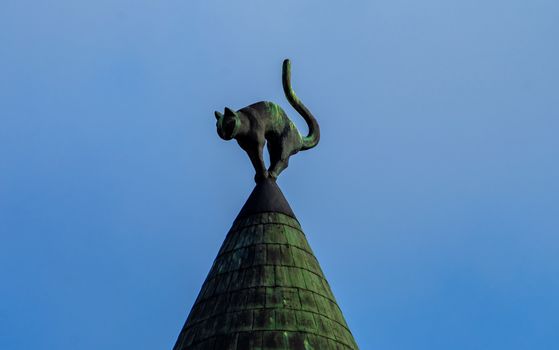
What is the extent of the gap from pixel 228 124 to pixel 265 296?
273cm

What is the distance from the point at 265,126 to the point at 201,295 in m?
2.77

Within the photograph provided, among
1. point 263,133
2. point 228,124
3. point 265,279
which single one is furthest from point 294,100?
point 265,279

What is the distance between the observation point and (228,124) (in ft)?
60.2

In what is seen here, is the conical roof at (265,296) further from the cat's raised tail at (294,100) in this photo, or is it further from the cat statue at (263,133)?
the cat's raised tail at (294,100)

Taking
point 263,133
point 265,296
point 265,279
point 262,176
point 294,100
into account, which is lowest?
point 265,296

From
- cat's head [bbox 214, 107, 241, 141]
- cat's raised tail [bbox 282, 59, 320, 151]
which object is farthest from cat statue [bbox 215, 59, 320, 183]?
cat's raised tail [bbox 282, 59, 320, 151]

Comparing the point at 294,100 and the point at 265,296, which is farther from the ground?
the point at 294,100

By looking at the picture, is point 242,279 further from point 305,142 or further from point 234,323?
point 305,142

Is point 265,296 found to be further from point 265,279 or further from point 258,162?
point 258,162

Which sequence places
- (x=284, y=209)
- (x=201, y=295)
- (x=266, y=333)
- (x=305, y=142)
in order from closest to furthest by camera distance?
(x=266, y=333) < (x=201, y=295) < (x=284, y=209) < (x=305, y=142)

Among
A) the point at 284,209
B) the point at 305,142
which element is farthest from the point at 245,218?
the point at 305,142

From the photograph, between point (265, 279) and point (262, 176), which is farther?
point (262, 176)

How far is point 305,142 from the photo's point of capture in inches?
789

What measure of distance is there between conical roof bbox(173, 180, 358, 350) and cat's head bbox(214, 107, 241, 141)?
105cm
